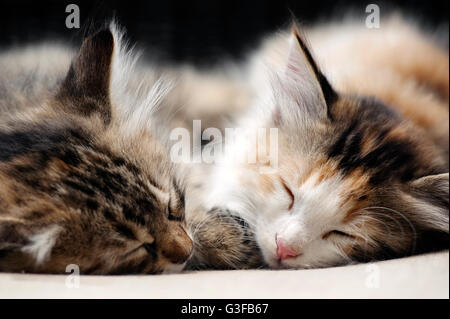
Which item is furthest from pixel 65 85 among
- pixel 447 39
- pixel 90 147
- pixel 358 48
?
pixel 447 39

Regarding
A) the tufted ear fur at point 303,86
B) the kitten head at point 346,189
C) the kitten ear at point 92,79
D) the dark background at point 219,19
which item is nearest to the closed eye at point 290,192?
the kitten head at point 346,189

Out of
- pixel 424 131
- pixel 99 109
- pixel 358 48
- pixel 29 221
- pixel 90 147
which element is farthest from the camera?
pixel 358 48

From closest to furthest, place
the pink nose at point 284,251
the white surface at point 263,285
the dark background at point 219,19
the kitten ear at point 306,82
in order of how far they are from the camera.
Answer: the white surface at point 263,285 < the pink nose at point 284,251 < the kitten ear at point 306,82 < the dark background at point 219,19

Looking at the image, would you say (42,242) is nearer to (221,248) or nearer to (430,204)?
(221,248)

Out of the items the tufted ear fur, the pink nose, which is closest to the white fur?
the pink nose

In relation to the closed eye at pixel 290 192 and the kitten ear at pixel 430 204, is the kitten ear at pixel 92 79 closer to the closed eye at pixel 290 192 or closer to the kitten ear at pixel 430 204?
the closed eye at pixel 290 192

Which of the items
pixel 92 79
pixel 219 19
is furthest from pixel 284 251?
pixel 219 19

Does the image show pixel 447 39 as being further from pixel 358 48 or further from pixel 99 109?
pixel 99 109
